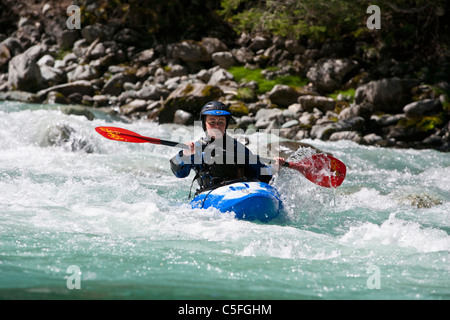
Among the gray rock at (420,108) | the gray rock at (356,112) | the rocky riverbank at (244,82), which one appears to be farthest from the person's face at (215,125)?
the gray rock at (420,108)

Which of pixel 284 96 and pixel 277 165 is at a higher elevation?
pixel 284 96

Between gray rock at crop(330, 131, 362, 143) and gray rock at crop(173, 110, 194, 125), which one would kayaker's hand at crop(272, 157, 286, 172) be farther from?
gray rock at crop(173, 110, 194, 125)

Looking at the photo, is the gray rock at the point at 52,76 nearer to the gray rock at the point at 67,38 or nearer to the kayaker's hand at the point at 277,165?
the gray rock at the point at 67,38

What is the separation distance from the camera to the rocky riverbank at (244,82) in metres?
11.5

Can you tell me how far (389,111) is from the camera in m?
11.9

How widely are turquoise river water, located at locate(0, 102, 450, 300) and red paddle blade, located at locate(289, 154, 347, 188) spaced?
16 cm

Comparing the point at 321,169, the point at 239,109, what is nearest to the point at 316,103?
the point at 239,109

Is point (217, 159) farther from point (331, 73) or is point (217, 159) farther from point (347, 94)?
point (331, 73)

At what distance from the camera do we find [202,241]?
3863 millimetres

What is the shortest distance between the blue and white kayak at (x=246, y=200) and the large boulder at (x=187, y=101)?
28.5 feet

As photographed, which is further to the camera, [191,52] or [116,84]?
[191,52]

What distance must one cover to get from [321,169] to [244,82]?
32.9 ft

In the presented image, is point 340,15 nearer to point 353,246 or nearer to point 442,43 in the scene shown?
point 442,43

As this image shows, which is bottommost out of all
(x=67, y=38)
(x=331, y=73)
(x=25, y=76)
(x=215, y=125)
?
(x=215, y=125)
